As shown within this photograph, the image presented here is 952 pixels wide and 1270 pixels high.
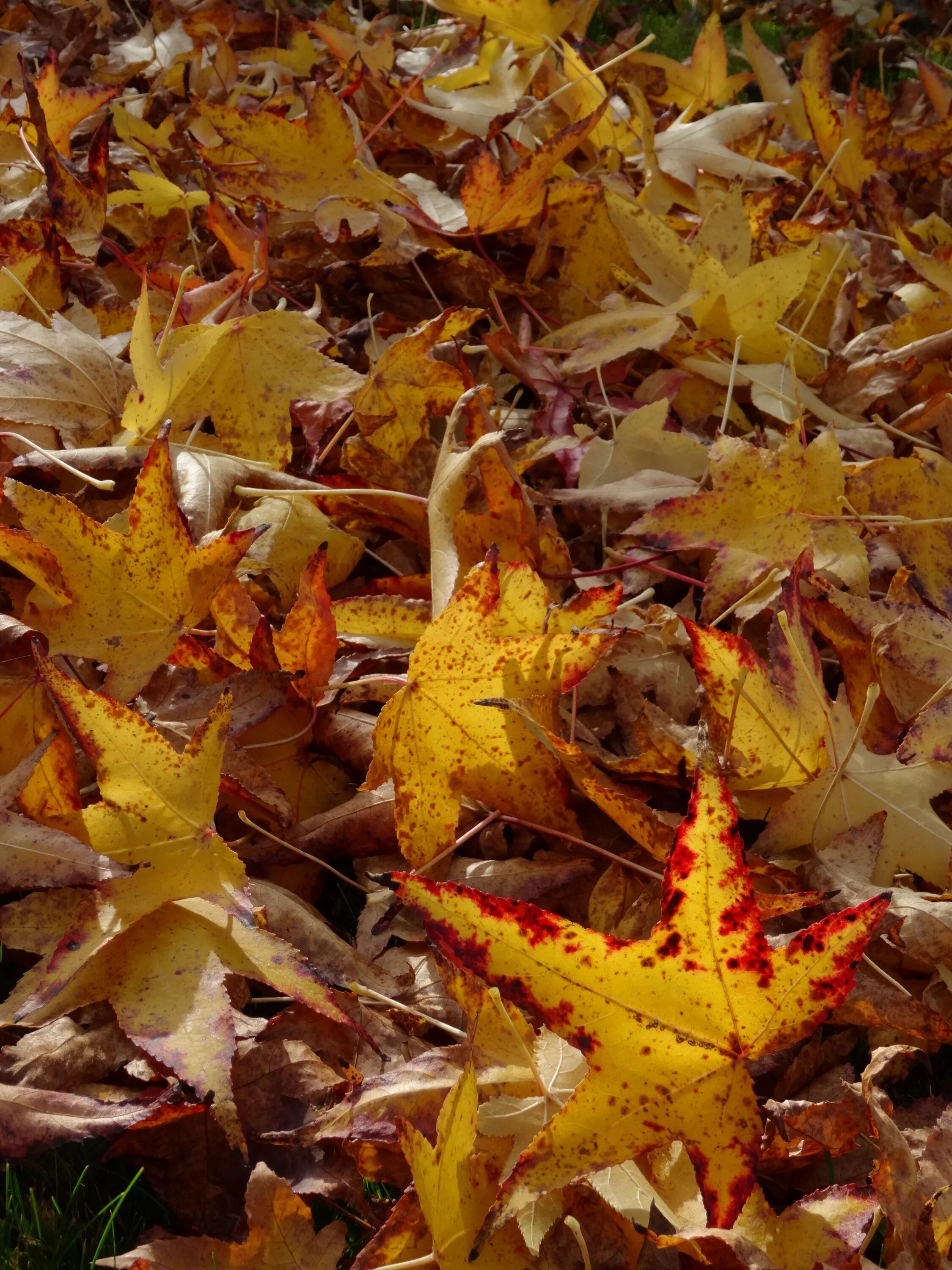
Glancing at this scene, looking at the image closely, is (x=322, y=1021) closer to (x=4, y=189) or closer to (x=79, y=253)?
(x=79, y=253)

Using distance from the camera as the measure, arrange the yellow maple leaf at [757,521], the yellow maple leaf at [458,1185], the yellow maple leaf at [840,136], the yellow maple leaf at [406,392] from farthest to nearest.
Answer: the yellow maple leaf at [840,136], the yellow maple leaf at [406,392], the yellow maple leaf at [757,521], the yellow maple leaf at [458,1185]

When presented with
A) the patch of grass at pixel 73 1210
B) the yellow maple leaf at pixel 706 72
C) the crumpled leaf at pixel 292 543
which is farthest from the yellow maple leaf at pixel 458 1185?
the yellow maple leaf at pixel 706 72

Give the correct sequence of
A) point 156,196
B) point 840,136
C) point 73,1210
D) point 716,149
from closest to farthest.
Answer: point 73,1210, point 156,196, point 716,149, point 840,136

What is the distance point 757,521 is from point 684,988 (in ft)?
1.88

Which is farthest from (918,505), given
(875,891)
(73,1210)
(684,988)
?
(73,1210)

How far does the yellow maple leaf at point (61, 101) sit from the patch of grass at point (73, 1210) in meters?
1.28

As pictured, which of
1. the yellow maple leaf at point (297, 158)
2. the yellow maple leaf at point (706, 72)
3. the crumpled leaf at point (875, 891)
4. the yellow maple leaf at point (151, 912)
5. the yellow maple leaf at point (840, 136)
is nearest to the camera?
the yellow maple leaf at point (151, 912)

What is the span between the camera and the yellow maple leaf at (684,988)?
63 cm

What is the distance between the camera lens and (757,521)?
1.08m

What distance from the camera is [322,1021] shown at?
84 centimetres

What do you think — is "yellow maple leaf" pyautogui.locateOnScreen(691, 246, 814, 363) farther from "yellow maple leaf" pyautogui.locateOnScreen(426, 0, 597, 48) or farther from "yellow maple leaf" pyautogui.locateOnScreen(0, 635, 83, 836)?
"yellow maple leaf" pyautogui.locateOnScreen(0, 635, 83, 836)

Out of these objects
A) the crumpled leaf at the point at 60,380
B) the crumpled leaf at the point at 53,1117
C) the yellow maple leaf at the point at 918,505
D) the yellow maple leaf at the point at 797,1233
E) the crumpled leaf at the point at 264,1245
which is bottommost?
the yellow maple leaf at the point at 797,1233

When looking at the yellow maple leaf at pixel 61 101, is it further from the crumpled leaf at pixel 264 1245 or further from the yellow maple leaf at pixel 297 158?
the crumpled leaf at pixel 264 1245

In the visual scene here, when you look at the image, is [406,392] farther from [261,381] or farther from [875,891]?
[875,891]
